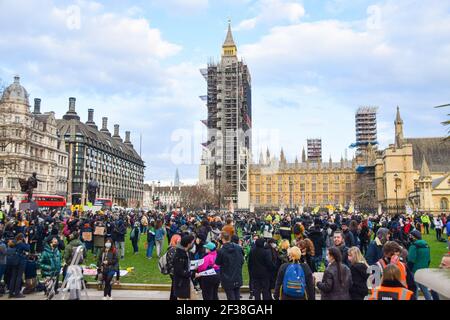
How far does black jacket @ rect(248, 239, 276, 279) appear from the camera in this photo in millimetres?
7840

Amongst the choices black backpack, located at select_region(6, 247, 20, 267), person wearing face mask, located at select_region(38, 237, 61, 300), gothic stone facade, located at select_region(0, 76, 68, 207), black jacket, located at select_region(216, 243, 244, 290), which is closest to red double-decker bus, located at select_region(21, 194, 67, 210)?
gothic stone facade, located at select_region(0, 76, 68, 207)

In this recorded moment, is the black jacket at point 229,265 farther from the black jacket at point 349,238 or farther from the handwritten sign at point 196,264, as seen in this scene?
the black jacket at point 349,238

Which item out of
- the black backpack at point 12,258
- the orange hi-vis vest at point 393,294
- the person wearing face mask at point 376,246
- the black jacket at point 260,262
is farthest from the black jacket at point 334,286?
the black backpack at point 12,258

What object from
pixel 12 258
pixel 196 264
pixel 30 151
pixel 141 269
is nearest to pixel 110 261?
pixel 196 264

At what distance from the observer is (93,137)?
84938 mm

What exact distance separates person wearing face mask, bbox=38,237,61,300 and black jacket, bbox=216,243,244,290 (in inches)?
182

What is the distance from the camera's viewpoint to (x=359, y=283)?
20.3 ft

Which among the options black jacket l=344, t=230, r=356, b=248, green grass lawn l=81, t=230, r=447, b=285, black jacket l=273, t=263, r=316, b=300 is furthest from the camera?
black jacket l=344, t=230, r=356, b=248

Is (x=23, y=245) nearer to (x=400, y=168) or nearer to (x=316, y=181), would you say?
(x=400, y=168)

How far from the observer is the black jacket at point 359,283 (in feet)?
20.2

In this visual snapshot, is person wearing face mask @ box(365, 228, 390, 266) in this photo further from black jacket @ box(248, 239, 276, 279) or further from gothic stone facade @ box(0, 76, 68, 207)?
gothic stone facade @ box(0, 76, 68, 207)

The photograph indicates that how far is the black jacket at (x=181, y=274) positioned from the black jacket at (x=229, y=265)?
761 mm

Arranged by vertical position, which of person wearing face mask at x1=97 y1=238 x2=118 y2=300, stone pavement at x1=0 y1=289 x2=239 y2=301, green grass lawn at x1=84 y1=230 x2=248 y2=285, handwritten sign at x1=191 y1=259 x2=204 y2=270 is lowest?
stone pavement at x1=0 y1=289 x2=239 y2=301
